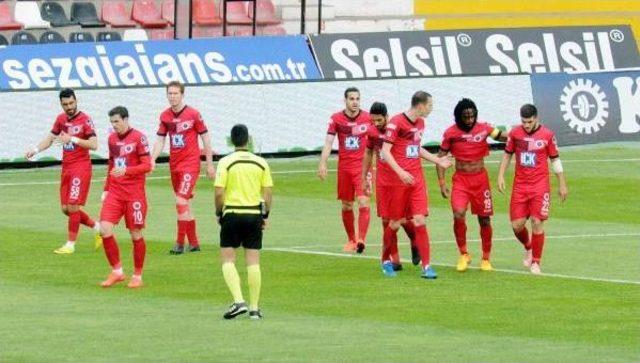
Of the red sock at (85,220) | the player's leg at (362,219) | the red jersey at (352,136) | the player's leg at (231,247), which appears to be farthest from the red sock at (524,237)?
the red sock at (85,220)

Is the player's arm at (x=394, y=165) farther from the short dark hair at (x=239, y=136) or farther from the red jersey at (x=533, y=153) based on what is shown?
the short dark hair at (x=239, y=136)

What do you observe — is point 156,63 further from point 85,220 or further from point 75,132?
point 75,132

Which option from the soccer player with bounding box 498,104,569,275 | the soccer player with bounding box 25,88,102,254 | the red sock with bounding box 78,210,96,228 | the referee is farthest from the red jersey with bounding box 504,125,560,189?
the red sock with bounding box 78,210,96,228

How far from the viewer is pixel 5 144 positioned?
3684 cm

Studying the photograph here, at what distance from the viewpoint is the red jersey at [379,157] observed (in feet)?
75.9

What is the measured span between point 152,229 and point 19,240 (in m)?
2.60

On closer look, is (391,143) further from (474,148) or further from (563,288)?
(563,288)

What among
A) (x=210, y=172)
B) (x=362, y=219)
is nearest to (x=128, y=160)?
(x=210, y=172)

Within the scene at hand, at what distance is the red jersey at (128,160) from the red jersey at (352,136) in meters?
4.32

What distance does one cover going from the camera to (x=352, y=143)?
26.2 m

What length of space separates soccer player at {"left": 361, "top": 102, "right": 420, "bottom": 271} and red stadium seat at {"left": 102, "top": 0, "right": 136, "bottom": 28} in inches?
974


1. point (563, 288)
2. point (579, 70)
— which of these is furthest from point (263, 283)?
point (579, 70)

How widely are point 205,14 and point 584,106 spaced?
11.5 m

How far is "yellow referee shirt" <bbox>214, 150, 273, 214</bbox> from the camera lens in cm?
1883
